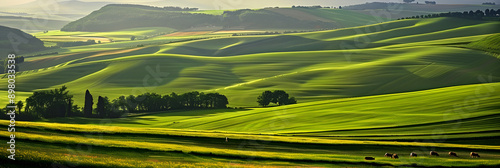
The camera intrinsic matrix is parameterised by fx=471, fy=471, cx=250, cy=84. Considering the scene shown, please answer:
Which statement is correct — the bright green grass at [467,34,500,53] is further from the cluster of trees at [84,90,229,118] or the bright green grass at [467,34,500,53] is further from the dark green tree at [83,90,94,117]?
the dark green tree at [83,90,94,117]

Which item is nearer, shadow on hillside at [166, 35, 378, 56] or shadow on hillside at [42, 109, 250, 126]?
shadow on hillside at [42, 109, 250, 126]

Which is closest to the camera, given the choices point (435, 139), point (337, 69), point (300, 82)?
point (435, 139)

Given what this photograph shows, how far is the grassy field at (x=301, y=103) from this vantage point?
3659cm

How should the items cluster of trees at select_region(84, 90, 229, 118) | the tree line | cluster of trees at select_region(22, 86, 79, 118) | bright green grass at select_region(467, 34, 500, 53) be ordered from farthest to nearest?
bright green grass at select_region(467, 34, 500, 53) → cluster of trees at select_region(84, 90, 229, 118) → the tree line → cluster of trees at select_region(22, 86, 79, 118)

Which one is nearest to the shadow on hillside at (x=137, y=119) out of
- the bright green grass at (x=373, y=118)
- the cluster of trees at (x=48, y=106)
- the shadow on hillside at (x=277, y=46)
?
the bright green grass at (x=373, y=118)

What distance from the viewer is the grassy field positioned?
36594mm

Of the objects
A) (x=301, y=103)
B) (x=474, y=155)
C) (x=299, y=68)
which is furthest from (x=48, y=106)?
(x=299, y=68)

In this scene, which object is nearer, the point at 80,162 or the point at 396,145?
the point at 80,162

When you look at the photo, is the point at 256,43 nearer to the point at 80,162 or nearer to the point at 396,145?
the point at 396,145

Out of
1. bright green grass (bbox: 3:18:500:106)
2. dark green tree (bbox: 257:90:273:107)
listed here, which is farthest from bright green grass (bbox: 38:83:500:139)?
bright green grass (bbox: 3:18:500:106)

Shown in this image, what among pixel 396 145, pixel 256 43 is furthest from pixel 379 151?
pixel 256 43

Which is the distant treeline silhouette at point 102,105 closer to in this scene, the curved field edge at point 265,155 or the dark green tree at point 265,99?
the dark green tree at point 265,99

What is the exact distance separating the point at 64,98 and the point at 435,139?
5750cm

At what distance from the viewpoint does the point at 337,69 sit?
390 ft
